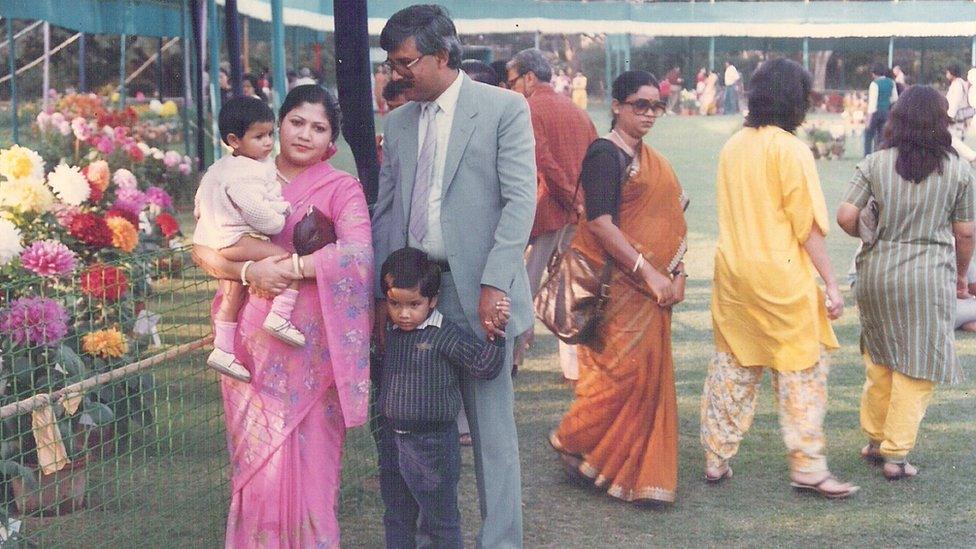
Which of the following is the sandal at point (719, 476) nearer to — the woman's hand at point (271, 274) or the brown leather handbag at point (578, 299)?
the brown leather handbag at point (578, 299)

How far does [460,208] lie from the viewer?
3783 millimetres

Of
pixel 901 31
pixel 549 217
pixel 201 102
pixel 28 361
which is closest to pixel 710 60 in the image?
pixel 901 31

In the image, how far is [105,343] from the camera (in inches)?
182

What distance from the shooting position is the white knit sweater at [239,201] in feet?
11.5

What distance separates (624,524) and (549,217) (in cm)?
261

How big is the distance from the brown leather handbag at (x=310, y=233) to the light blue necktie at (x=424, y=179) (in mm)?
305

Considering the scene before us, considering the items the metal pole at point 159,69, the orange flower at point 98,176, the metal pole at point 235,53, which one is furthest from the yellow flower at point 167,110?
the orange flower at point 98,176

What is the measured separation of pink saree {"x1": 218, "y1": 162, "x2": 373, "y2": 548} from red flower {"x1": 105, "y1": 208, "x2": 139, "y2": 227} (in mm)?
1629

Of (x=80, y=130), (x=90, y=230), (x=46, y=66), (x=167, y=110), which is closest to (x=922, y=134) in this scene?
(x=90, y=230)

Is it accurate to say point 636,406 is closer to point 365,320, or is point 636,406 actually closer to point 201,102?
point 365,320

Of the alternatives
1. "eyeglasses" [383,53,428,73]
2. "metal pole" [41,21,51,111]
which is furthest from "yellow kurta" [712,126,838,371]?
"metal pole" [41,21,51,111]

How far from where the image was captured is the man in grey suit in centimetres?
371

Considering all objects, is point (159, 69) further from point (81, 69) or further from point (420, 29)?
point (420, 29)

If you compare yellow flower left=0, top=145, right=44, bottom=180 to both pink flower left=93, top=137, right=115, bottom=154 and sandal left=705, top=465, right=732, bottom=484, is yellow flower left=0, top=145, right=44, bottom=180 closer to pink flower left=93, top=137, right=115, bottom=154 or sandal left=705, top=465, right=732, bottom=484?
pink flower left=93, top=137, right=115, bottom=154
